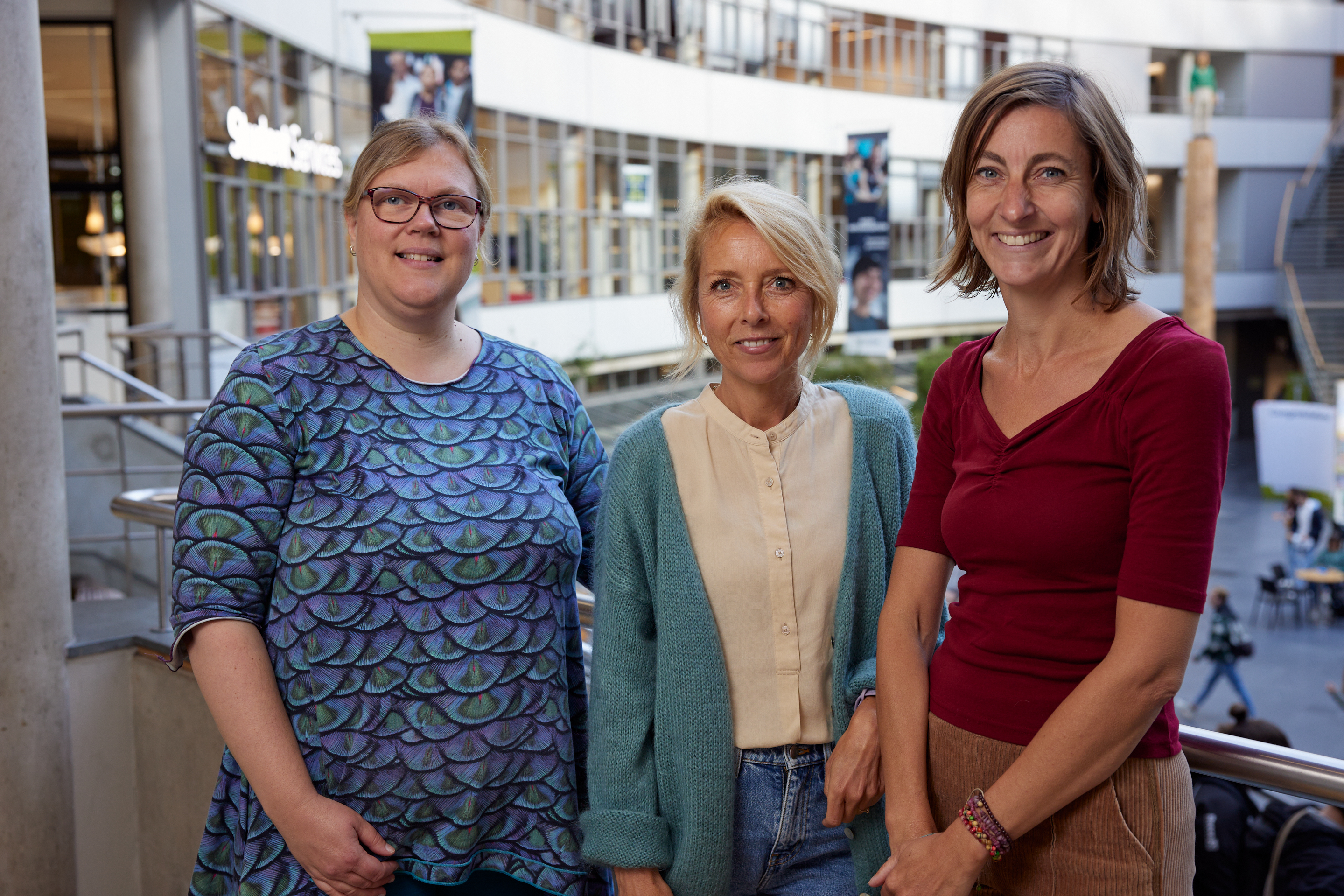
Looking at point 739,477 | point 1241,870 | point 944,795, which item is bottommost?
point 1241,870

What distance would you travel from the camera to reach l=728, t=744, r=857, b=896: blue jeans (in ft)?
6.61

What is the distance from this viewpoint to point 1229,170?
3628cm

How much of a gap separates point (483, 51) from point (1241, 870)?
17259mm

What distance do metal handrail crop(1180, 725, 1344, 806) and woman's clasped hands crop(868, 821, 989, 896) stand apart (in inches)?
18.8

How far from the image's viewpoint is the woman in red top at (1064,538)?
1.50m

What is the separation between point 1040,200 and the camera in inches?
64.4

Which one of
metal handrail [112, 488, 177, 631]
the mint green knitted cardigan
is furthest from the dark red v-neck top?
metal handrail [112, 488, 177, 631]

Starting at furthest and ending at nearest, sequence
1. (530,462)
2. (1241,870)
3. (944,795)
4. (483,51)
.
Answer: (483,51)
(1241,870)
(530,462)
(944,795)

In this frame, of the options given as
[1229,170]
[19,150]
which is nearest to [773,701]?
[19,150]

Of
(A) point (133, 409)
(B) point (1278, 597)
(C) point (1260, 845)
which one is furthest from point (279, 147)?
(B) point (1278, 597)

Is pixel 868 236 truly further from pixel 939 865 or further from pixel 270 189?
pixel 939 865

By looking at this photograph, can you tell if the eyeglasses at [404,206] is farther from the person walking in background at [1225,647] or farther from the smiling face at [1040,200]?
the person walking in background at [1225,647]

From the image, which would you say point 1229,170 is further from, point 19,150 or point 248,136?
point 19,150

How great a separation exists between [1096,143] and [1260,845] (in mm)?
3841
